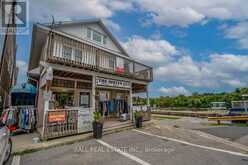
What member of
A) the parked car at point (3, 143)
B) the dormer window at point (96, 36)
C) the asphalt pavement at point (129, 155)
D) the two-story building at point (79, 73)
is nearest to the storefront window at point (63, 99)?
the two-story building at point (79, 73)

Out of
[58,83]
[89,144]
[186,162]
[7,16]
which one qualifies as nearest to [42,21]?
[7,16]

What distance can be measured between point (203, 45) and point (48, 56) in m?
20.4

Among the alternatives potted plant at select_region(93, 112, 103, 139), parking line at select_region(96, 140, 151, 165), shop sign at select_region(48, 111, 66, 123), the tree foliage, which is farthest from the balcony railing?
the tree foliage

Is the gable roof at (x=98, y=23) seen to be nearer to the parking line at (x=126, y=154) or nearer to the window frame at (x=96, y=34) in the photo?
the window frame at (x=96, y=34)

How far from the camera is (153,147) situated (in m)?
5.95

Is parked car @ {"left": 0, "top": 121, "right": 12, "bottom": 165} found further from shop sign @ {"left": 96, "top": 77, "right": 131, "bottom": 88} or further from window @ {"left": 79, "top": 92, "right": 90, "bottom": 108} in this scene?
window @ {"left": 79, "top": 92, "right": 90, "bottom": 108}

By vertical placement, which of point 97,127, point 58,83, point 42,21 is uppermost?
point 42,21

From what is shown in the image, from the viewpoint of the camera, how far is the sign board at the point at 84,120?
7445 mm

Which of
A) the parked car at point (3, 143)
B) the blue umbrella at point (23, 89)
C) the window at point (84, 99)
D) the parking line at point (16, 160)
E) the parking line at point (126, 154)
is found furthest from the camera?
the window at point (84, 99)

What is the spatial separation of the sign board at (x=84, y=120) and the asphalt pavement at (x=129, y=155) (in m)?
1.28

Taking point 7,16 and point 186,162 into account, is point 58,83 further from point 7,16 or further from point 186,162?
point 186,162

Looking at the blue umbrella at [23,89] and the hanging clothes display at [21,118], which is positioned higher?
the blue umbrella at [23,89]

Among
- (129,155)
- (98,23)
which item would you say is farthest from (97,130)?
(98,23)

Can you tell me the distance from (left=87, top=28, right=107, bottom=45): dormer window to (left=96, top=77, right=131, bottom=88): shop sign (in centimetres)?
616
